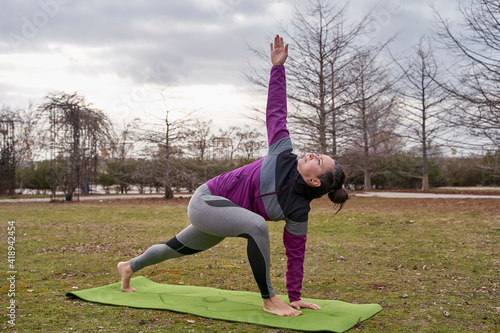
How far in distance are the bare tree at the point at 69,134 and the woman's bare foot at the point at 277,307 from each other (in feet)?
53.1

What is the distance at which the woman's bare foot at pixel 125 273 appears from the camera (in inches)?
145

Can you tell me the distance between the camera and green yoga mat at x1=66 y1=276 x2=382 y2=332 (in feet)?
9.37

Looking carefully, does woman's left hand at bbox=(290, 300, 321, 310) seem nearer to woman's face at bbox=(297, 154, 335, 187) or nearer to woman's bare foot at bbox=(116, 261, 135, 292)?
woman's face at bbox=(297, 154, 335, 187)

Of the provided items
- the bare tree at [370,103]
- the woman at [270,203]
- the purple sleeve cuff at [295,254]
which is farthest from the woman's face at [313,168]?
the bare tree at [370,103]

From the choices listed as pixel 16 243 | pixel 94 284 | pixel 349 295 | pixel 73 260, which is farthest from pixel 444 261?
pixel 16 243

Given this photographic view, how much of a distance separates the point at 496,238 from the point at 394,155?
67.1ft

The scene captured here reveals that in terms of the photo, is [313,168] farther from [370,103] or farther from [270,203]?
[370,103]

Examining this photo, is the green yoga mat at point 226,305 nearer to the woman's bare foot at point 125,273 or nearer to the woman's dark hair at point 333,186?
the woman's bare foot at point 125,273

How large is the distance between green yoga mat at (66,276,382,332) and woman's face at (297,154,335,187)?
0.93 m

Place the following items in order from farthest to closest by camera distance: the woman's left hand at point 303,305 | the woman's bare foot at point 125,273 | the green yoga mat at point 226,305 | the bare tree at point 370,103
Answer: the bare tree at point 370,103 → the woman's bare foot at point 125,273 → the woman's left hand at point 303,305 → the green yoga mat at point 226,305

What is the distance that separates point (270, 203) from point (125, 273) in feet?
5.10

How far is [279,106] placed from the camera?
336 cm

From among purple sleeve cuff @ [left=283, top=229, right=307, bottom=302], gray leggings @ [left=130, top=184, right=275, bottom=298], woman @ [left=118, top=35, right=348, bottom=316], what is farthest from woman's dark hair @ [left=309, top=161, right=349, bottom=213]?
gray leggings @ [left=130, top=184, right=275, bottom=298]

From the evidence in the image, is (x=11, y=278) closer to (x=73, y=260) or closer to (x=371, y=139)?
(x=73, y=260)
